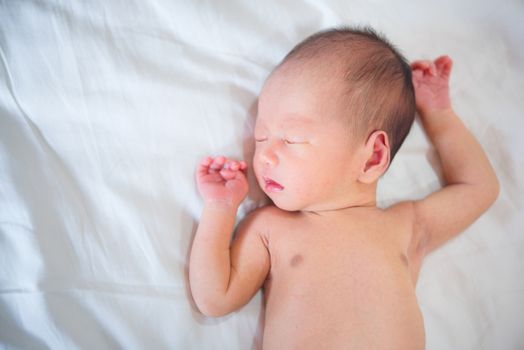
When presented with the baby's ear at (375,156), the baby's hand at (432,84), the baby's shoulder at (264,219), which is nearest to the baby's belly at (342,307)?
the baby's shoulder at (264,219)

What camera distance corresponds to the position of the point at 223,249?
0.99 meters

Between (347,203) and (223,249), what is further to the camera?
(347,203)

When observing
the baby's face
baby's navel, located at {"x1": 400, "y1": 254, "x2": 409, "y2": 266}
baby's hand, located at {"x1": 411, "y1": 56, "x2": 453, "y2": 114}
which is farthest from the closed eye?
baby's hand, located at {"x1": 411, "y1": 56, "x2": 453, "y2": 114}

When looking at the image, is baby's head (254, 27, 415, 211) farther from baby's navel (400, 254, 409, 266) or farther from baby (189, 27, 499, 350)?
baby's navel (400, 254, 409, 266)

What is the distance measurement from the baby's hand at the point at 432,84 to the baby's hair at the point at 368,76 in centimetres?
23

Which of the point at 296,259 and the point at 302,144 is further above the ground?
the point at 302,144

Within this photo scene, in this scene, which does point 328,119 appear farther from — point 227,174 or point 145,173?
point 145,173

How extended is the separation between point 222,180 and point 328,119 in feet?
0.99

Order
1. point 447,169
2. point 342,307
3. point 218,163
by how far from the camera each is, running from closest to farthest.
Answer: point 342,307, point 218,163, point 447,169

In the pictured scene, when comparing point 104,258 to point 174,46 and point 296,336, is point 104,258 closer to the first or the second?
point 296,336

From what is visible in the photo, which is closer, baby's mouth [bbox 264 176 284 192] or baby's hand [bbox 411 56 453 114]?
baby's mouth [bbox 264 176 284 192]

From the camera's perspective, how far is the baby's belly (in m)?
0.94

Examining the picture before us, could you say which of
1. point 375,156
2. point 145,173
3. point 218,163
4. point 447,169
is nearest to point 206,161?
point 218,163

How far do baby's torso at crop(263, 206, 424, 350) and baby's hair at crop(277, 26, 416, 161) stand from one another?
248mm
